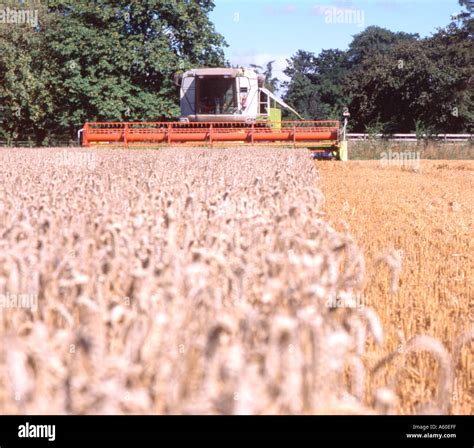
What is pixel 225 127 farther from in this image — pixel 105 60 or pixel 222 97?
pixel 105 60

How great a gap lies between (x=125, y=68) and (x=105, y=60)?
1120 mm

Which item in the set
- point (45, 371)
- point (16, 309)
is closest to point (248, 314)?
point (45, 371)

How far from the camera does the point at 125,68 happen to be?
40.2 metres

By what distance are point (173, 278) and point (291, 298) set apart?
1.59ft

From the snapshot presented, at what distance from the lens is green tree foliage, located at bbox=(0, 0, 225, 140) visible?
4016 cm

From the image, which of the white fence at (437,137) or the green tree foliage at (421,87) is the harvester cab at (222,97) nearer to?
the white fence at (437,137)

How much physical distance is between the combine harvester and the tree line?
12345 mm

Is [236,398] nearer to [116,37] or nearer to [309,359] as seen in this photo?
[309,359]

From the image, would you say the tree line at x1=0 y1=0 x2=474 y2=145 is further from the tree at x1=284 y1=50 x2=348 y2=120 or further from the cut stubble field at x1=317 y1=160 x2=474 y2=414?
the cut stubble field at x1=317 y1=160 x2=474 y2=414

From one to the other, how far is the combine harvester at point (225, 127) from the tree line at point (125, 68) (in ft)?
40.5

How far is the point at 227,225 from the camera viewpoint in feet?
16.2

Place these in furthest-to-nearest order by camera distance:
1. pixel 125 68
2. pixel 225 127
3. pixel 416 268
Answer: pixel 125 68, pixel 225 127, pixel 416 268

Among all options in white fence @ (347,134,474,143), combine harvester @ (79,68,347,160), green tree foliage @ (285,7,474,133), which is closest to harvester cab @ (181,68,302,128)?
combine harvester @ (79,68,347,160)

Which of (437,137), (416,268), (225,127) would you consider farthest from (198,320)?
(437,137)
